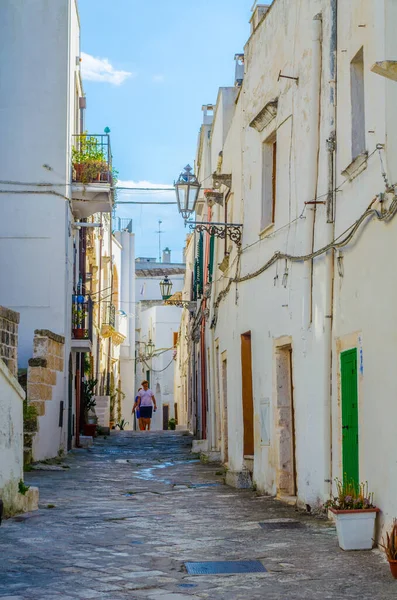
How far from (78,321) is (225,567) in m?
15.3

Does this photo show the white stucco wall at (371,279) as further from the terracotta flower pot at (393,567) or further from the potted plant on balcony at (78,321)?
the potted plant on balcony at (78,321)

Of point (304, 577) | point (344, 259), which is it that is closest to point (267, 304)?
point (344, 259)

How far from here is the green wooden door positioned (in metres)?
8.95

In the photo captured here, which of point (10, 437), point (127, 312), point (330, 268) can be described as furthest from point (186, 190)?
point (127, 312)

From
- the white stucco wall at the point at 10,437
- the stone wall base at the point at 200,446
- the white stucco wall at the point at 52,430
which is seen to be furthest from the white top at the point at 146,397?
the white stucco wall at the point at 10,437

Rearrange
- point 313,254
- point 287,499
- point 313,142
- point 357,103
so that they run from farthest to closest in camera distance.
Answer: point 287,499 < point 313,142 < point 313,254 < point 357,103

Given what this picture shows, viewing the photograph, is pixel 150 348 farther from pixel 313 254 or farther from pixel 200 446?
pixel 313 254

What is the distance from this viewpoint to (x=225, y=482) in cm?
1421

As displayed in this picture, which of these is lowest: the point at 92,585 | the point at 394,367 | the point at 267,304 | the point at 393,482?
the point at 92,585

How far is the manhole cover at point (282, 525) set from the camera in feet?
31.0

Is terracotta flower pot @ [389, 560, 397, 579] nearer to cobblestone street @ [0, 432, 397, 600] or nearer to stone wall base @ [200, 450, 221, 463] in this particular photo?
cobblestone street @ [0, 432, 397, 600]

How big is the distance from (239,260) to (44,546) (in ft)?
24.8

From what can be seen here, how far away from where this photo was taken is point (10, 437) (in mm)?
9836

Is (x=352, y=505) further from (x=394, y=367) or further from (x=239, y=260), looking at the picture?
(x=239, y=260)
